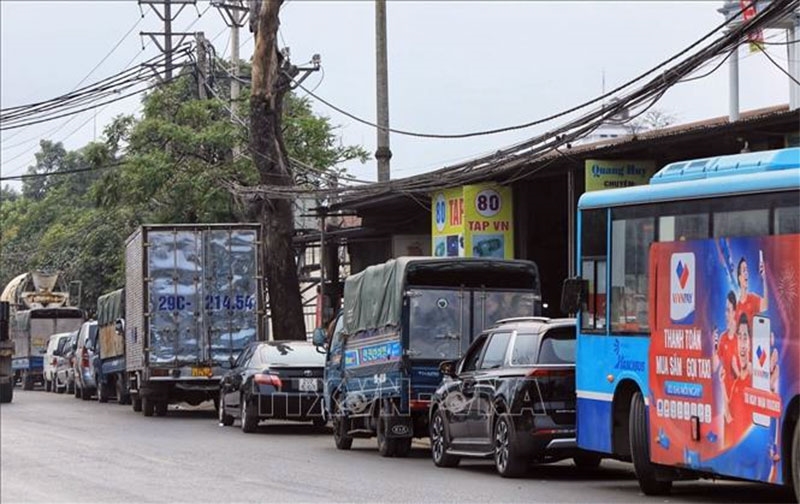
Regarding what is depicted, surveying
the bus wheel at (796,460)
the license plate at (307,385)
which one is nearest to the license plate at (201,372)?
the license plate at (307,385)

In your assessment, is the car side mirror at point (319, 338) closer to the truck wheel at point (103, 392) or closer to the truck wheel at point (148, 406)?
the truck wheel at point (148, 406)

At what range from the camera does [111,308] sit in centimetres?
3738

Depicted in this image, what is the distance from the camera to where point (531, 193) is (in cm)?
3102

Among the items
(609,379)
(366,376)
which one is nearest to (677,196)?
(609,379)

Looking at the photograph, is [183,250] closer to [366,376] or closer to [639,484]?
[366,376]

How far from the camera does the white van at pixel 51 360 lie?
47.6 meters

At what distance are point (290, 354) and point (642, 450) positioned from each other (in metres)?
11.9

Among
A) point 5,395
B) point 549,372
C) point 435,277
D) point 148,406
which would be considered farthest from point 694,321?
point 148,406

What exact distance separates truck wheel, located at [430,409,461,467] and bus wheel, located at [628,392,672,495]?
376 centimetres

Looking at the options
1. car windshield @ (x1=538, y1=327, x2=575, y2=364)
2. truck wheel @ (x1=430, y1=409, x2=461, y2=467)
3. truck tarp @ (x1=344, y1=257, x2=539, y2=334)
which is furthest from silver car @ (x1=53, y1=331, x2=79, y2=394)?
car windshield @ (x1=538, y1=327, x2=575, y2=364)

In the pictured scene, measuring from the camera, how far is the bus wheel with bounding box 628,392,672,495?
13859 mm

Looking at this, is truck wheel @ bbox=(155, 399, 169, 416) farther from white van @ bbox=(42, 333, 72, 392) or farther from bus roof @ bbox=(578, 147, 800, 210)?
white van @ bbox=(42, 333, 72, 392)

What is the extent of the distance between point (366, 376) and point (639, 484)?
6439 mm

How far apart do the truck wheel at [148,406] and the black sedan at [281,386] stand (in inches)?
197
